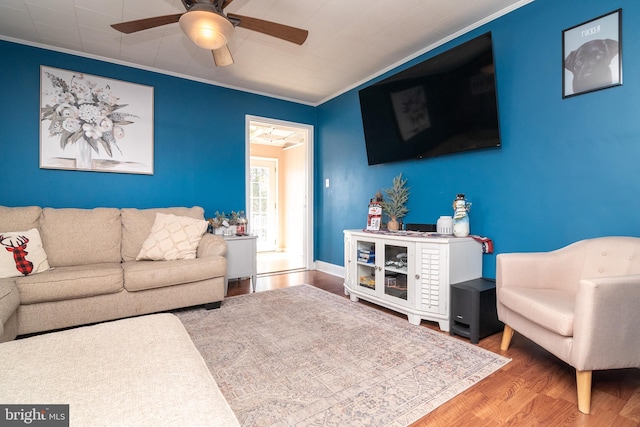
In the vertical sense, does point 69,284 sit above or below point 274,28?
below

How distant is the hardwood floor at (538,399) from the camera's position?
1396 millimetres

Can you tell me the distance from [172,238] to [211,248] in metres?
0.38

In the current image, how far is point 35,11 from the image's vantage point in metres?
2.49

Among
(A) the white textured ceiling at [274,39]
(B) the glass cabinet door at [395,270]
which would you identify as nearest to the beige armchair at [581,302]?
(B) the glass cabinet door at [395,270]

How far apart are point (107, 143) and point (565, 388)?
14.3 ft

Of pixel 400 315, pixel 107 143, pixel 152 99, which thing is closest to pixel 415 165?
pixel 400 315

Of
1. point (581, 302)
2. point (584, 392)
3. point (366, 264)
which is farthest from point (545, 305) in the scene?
point (366, 264)

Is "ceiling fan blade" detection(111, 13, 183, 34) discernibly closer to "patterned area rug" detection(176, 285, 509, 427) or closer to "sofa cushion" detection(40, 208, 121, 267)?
"sofa cushion" detection(40, 208, 121, 267)

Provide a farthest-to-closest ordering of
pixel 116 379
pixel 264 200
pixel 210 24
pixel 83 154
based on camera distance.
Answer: pixel 264 200
pixel 83 154
pixel 210 24
pixel 116 379

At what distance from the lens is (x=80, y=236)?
2816 mm

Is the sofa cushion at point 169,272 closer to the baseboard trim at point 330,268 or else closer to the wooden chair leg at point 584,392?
the baseboard trim at point 330,268

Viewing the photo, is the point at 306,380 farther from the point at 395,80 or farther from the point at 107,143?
the point at 107,143

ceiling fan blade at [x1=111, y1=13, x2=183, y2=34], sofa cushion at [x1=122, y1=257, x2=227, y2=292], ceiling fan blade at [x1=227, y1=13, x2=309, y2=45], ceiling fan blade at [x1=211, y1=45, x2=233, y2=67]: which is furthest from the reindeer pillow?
ceiling fan blade at [x1=227, y1=13, x2=309, y2=45]

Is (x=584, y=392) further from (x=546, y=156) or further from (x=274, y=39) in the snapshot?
(x=274, y=39)
